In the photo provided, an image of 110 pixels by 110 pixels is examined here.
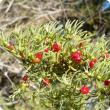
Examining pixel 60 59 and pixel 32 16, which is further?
pixel 32 16

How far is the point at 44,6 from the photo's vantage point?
257cm

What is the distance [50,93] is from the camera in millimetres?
630

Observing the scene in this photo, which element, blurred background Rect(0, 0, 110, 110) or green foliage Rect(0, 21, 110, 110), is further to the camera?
blurred background Rect(0, 0, 110, 110)

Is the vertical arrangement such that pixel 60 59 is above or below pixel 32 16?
below

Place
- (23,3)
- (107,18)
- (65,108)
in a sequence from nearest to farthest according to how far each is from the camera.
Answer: (65,108), (23,3), (107,18)

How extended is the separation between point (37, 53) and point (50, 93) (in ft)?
0.86

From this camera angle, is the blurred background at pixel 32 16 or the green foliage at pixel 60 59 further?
the blurred background at pixel 32 16

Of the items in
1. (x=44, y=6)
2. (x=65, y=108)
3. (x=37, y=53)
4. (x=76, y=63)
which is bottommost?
(x=65, y=108)

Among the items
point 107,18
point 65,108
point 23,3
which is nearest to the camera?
point 65,108

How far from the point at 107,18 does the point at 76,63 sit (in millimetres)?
2795

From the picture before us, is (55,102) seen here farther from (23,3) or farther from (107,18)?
(107,18)

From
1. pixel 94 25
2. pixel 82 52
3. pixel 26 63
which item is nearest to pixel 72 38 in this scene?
pixel 82 52

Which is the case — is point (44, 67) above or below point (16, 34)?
below

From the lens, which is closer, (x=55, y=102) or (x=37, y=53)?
(x=37, y=53)
